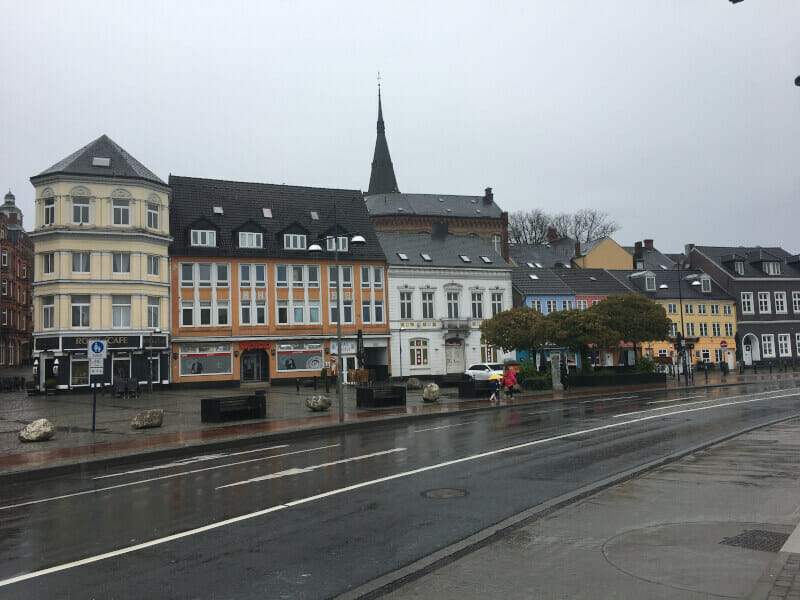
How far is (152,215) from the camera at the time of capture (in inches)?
1705

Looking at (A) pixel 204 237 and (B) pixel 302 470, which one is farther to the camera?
(A) pixel 204 237

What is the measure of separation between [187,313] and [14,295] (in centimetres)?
3763

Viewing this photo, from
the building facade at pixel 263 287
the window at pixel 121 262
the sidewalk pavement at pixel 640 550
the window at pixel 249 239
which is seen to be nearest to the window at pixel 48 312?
the window at pixel 121 262

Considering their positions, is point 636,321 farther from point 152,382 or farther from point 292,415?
point 152,382

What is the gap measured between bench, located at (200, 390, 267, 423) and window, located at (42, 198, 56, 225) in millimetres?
24395

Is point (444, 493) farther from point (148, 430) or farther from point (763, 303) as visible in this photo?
point (763, 303)

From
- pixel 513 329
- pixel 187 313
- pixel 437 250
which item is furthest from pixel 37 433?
pixel 437 250

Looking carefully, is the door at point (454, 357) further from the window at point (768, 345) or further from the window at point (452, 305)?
the window at point (768, 345)

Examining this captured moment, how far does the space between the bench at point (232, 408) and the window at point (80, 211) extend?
23.4 metres

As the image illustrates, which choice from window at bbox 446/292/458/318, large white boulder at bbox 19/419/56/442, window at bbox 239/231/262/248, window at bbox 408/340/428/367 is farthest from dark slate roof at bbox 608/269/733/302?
large white boulder at bbox 19/419/56/442

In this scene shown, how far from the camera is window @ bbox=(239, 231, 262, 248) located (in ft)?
156

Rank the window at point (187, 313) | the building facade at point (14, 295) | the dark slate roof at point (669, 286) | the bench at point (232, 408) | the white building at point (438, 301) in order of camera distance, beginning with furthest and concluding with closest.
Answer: the building facade at point (14, 295) → the dark slate roof at point (669, 286) → the white building at point (438, 301) → the window at point (187, 313) → the bench at point (232, 408)

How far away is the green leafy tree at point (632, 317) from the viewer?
42875mm

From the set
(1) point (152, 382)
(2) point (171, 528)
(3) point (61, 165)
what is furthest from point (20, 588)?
(3) point (61, 165)
